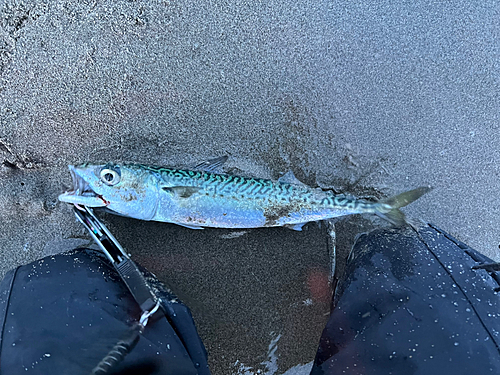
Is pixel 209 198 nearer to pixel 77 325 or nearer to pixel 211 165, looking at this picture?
pixel 211 165

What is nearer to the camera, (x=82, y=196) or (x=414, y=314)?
(x=414, y=314)

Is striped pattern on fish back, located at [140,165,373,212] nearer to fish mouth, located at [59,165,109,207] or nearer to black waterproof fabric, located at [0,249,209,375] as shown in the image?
fish mouth, located at [59,165,109,207]

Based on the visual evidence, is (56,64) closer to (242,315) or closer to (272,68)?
(272,68)

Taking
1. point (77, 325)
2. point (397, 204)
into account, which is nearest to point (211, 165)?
point (77, 325)

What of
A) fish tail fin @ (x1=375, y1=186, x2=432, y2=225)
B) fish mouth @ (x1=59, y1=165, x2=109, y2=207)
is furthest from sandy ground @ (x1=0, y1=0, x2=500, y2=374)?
fish mouth @ (x1=59, y1=165, x2=109, y2=207)

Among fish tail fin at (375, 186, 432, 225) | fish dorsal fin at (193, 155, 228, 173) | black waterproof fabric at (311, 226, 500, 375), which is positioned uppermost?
fish dorsal fin at (193, 155, 228, 173)

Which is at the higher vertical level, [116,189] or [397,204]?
[116,189]

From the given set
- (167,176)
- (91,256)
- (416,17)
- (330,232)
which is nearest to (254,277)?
(330,232)

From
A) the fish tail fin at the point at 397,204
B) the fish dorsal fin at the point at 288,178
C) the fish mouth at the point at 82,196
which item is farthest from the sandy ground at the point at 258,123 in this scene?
the fish mouth at the point at 82,196
